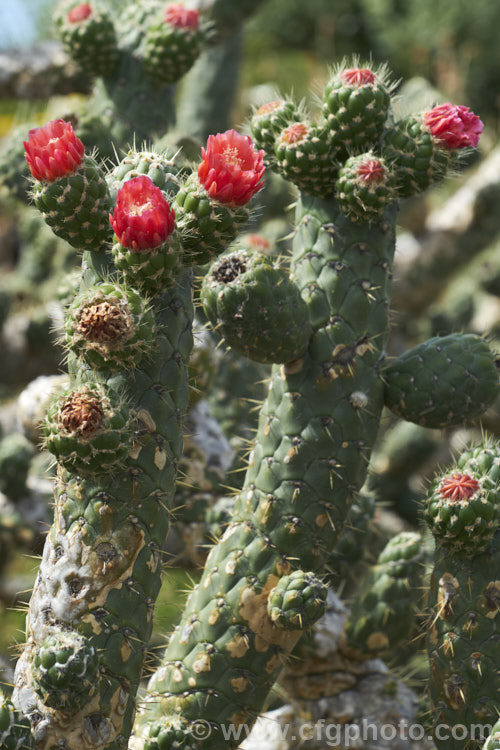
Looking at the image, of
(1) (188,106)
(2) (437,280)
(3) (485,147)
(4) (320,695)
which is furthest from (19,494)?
(3) (485,147)

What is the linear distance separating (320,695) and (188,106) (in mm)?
4225

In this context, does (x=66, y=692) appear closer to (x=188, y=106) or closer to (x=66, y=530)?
(x=66, y=530)

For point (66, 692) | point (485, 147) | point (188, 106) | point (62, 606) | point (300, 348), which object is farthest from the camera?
point (485, 147)

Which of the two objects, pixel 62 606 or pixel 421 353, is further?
pixel 421 353

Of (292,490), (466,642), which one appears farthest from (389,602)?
(292,490)

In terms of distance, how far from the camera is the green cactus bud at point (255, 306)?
7.56 feet

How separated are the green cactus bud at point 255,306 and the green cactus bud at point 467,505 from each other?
52 centimetres

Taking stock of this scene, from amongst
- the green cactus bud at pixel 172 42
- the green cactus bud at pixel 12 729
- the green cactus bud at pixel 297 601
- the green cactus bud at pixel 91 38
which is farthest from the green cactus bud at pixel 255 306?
the green cactus bud at pixel 91 38

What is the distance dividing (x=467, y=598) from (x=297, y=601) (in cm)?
44

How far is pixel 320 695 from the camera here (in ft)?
10.4

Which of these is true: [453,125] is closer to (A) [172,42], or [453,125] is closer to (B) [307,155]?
(B) [307,155]

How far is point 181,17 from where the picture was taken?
373 centimetres

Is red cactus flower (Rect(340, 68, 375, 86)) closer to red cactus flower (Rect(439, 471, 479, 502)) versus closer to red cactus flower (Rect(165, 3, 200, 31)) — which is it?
red cactus flower (Rect(439, 471, 479, 502))

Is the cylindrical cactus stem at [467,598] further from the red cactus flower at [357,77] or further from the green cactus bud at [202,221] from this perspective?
the red cactus flower at [357,77]
